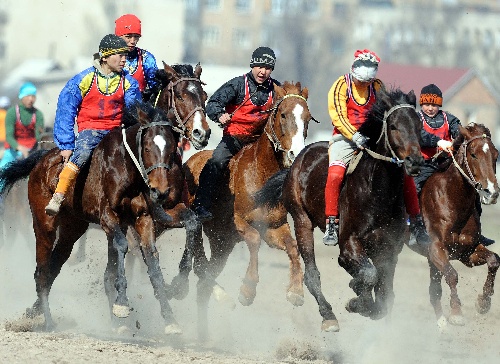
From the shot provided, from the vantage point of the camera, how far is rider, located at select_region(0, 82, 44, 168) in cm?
1573

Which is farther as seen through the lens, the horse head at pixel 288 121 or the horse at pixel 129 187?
the horse head at pixel 288 121

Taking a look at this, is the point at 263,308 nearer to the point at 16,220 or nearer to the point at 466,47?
the point at 16,220

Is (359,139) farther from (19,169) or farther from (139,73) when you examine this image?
(19,169)

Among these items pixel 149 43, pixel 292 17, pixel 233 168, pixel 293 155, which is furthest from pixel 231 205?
pixel 292 17

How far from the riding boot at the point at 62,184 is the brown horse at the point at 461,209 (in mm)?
3931

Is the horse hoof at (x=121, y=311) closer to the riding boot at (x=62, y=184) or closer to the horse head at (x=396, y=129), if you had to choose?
the riding boot at (x=62, y=184)

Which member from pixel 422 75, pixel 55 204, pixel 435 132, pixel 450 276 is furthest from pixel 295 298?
pixel 422 75

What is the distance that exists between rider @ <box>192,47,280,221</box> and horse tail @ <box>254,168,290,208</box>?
0.61 m

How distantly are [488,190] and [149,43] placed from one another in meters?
68.9

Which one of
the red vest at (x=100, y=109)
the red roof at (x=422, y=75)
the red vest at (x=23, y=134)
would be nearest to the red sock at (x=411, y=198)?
the red vest at (x=100, y=109)

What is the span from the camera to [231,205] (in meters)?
10.7

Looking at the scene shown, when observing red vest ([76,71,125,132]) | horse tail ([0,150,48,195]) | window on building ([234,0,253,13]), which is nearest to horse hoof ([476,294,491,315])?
red vest ([76,71,125,132])

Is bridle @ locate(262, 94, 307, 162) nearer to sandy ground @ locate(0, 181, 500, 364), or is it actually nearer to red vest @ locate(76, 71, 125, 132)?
red vest @ locate(76, 71, 125, 132)

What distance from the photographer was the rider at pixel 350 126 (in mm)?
9250
